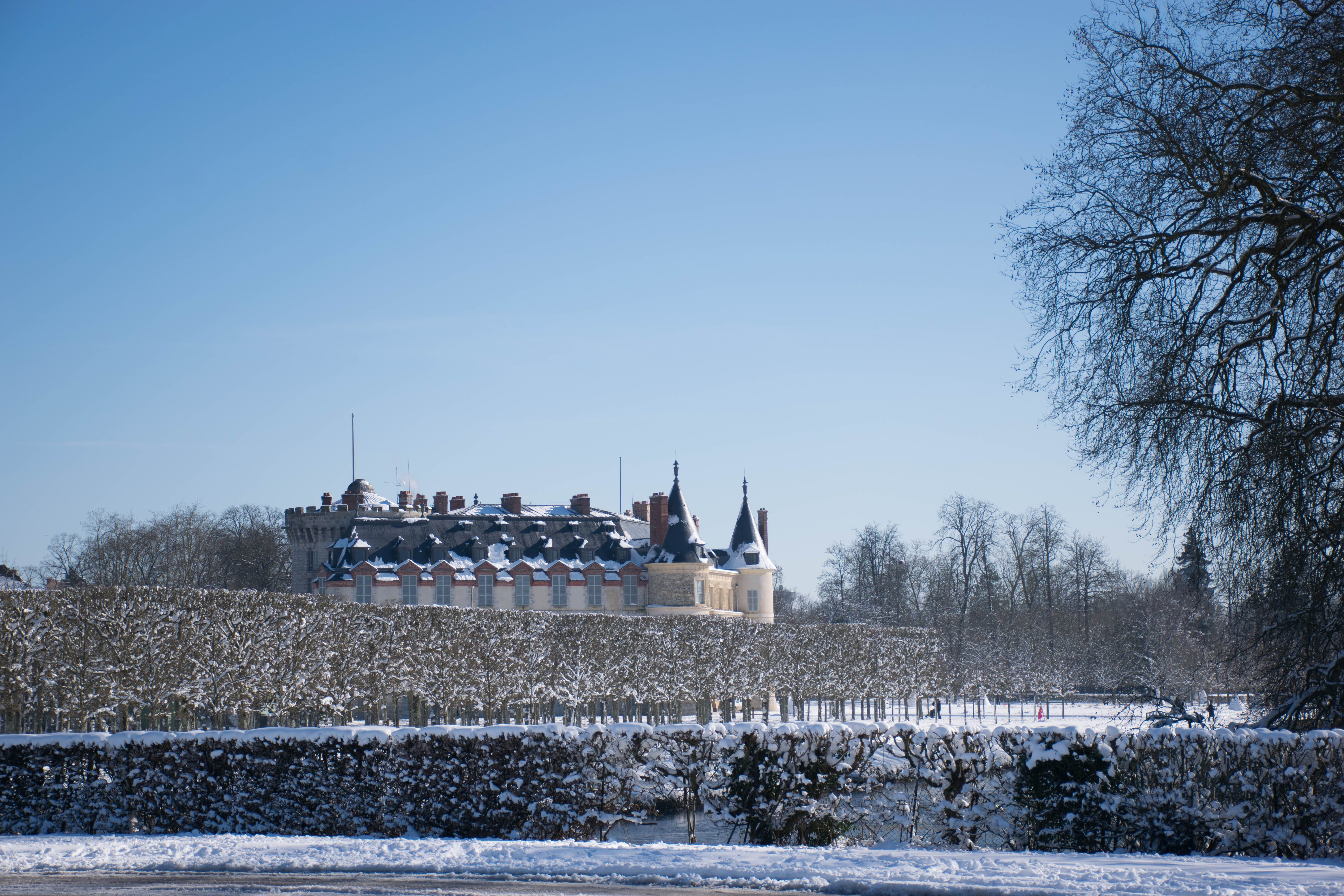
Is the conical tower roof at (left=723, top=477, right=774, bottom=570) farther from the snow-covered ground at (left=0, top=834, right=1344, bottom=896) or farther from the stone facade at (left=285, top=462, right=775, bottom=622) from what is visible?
the snow-covered ground at (left=0, top=834, right=1344, bottom=896)

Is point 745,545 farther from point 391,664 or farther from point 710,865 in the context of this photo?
point 710,865

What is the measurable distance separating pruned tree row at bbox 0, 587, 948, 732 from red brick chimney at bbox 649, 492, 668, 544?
39.1 feet

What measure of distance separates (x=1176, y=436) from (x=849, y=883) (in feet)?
17.9

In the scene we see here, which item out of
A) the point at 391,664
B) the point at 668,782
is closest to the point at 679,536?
the point at 391,664

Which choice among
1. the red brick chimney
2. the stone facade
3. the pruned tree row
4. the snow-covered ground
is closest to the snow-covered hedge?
the snow-covered ground

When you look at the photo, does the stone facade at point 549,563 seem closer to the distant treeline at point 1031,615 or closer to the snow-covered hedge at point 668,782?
the distant treeline at point 1031,615

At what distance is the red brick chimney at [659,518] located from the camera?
65000 millimetres

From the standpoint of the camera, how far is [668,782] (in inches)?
545

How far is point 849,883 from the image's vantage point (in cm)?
988

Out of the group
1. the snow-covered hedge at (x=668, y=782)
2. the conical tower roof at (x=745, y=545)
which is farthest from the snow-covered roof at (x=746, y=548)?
the snow-covered hedge at (x=668, y=782)

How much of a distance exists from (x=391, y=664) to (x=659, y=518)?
3184 centimetres

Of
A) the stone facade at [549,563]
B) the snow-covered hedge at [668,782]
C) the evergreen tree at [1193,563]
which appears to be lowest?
the snow-covered hedge at [668,782]

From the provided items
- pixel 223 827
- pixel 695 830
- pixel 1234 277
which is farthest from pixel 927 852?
pixel 223 827

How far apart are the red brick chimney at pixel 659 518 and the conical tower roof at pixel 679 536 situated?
0.91ft
